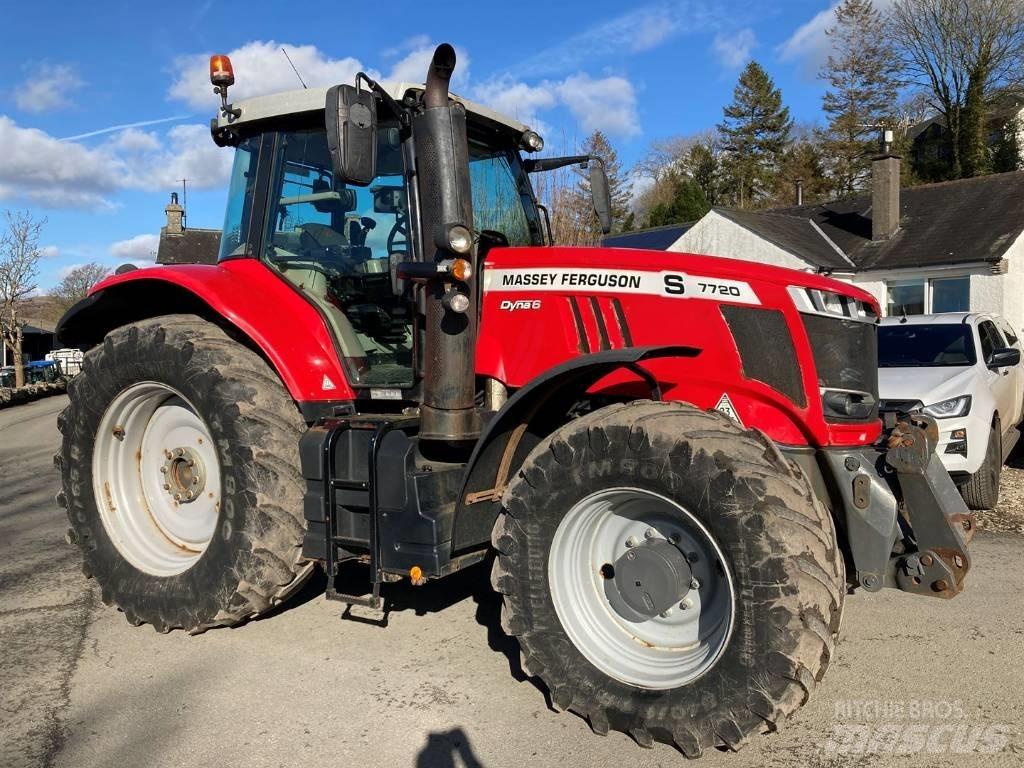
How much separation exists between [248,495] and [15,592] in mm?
2262

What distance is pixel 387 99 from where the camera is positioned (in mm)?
3682

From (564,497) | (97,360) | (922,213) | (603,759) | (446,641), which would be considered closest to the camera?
(603,759)

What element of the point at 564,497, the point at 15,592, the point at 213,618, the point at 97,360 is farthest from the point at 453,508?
the point at 15,592

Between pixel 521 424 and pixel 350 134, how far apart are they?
4.40ft

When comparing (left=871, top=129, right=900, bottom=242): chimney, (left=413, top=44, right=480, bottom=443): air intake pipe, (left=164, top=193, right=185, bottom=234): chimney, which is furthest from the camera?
(left=164, top=193, right=185, bottom=234): chimney

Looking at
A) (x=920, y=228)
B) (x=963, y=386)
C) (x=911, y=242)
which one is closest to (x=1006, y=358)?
(x=963, y=386)

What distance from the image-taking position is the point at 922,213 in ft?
77.2

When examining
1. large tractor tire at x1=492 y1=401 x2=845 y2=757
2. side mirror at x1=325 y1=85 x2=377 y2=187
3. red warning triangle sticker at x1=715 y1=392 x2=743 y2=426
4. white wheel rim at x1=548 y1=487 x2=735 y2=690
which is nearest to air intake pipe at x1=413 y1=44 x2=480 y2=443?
side mirror at x1=325 y1=85 x2=377 y2=187

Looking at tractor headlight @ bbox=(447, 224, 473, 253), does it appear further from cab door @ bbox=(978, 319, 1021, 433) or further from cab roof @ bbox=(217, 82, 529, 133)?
cab door @ bbox=(978, 319, 1021, 433)

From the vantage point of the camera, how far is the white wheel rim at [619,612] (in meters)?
3.13

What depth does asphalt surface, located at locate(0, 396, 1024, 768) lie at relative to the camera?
3117 millimetres

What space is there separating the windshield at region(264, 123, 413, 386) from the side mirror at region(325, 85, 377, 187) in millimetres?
596

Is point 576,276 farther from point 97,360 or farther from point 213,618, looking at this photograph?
point 97,360

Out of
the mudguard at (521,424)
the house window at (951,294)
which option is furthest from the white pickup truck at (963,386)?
the house window at (951,294)
